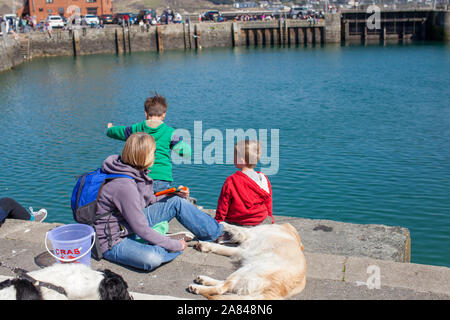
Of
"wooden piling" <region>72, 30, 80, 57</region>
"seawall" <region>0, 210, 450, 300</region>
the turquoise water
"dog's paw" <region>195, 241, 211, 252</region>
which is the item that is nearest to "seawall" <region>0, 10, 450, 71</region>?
"wooden piling" <region>72, 30, 80, 57</region>

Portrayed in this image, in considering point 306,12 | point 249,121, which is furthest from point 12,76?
Result: point 306,12

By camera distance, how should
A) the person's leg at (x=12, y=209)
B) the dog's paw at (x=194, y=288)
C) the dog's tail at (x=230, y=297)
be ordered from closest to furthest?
the dog's tail at (x=230, y=297) → the dog's paw at (x=194, y=288) → the person's leg at (x=12, y=209)

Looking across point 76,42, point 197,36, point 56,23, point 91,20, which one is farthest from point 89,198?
point 91,20

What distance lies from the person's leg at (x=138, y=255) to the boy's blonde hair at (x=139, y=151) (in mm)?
845

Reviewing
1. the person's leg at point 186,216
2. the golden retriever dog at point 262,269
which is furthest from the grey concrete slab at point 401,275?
the person's leg at point 186,216

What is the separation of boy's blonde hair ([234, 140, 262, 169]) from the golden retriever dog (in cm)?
86

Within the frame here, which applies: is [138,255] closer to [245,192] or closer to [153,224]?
[153,224]

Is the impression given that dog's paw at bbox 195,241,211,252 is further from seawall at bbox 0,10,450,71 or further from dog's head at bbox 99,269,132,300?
seawall at bbox 0,10,450,71

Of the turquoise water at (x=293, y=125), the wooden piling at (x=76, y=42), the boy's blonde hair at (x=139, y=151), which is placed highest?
the wooden piling at (x=76, y=42)

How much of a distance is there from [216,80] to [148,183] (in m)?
31.0

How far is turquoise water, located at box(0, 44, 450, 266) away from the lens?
12.0 metres

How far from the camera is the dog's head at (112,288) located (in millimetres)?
3721

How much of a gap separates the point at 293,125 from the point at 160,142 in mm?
14130

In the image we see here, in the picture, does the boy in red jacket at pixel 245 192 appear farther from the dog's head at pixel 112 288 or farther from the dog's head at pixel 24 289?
the dog's head at pixel 24 289
